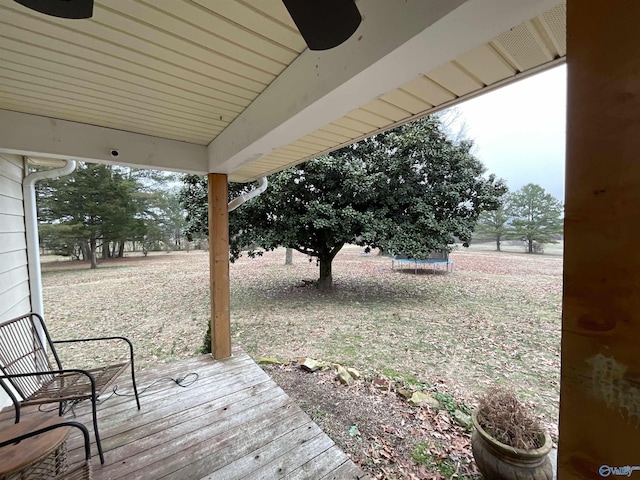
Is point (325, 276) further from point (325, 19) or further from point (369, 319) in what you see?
point (325, 19)

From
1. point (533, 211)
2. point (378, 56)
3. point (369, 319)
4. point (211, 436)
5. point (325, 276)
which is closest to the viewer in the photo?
point (378, 56)

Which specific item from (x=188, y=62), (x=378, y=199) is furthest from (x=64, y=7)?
(x=378, y=199)

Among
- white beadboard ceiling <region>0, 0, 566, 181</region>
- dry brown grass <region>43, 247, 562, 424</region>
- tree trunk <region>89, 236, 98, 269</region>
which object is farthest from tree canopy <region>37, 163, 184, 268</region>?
white beadboard ceiling <region>0, 0, 566, 181</region>

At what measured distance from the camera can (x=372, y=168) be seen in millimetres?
5543

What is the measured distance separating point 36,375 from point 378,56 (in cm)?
246

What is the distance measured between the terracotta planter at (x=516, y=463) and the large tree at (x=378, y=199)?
371 centimetres

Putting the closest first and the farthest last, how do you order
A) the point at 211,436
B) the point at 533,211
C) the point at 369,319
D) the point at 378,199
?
the point at 211,436, the point at 369,319, the point at 378,199, the point at 533,211

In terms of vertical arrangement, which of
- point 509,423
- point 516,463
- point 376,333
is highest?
point 509,423

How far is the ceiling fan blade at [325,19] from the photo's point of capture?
58 centimetres

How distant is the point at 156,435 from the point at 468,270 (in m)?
9.68

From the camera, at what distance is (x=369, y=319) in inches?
185

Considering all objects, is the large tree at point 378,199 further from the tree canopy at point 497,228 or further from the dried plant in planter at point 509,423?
the tree canopy at point 497,228

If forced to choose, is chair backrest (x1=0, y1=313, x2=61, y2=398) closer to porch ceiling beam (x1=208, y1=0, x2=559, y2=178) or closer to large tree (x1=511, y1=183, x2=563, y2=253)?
porch ceiling beam (x1=208, y1=0, x2=559, y2=178)

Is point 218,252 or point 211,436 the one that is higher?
point 218,252
